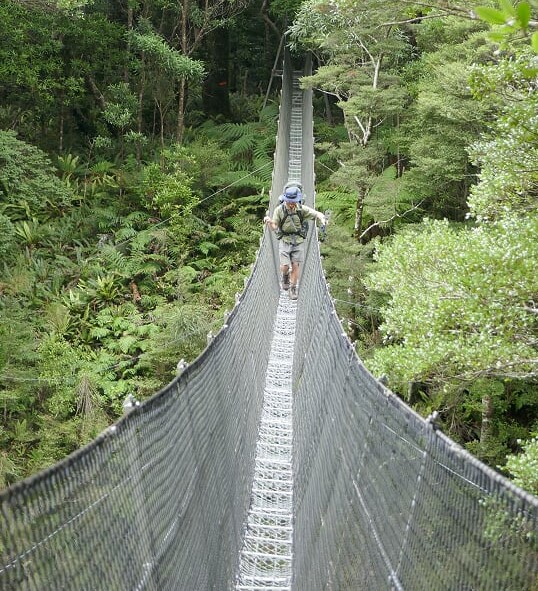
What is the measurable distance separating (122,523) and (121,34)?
9.06m

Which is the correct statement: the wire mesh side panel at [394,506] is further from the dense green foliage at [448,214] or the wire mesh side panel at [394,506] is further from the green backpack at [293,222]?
the green backpack at [293,222]

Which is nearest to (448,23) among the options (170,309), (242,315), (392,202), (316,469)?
(392,202)

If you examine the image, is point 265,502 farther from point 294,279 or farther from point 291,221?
point 294,279

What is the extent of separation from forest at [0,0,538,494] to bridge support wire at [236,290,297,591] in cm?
75

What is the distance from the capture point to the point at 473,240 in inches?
136

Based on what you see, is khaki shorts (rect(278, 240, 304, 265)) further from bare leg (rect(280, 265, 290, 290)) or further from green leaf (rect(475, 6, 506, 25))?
green leaf (rect(475, 6, 506, 25))

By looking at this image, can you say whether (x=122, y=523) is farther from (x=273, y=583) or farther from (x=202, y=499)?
(x=273, y=583)

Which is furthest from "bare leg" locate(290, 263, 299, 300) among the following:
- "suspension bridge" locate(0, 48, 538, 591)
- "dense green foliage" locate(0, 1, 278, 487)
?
"suspension bridge" locate(0, 48, 538, 591)

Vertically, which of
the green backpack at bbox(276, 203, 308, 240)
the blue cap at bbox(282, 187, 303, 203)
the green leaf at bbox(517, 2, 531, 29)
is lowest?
the green leaf at bbox(517, 2, 531, 29)

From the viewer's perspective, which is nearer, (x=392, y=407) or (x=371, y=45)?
(x=392, y=407)

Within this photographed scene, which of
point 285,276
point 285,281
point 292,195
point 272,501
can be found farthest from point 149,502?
point 285,281

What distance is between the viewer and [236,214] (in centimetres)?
949

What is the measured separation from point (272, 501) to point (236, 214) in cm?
634

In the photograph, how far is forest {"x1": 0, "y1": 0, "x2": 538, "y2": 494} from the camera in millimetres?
3371
